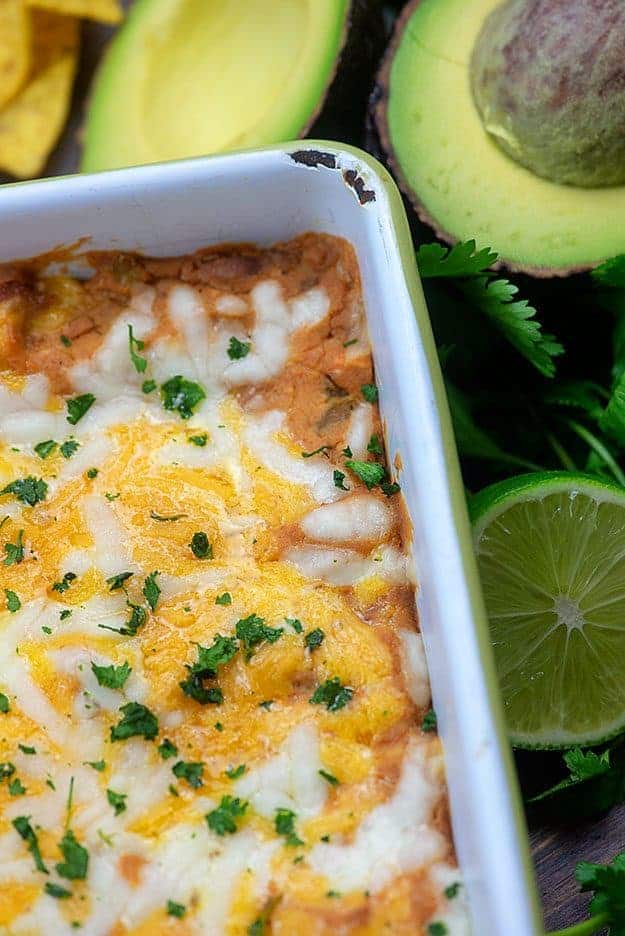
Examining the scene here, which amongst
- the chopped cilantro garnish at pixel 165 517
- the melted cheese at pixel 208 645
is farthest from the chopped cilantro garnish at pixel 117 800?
the chopped cilantro garnish at pixel 165 517

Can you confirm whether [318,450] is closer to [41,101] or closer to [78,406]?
[78,406]

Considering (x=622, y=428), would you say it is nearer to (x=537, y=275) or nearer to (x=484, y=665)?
(x=537, y=275)

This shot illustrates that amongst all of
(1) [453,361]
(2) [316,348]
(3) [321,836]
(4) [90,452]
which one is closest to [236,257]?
(2) [316,348]

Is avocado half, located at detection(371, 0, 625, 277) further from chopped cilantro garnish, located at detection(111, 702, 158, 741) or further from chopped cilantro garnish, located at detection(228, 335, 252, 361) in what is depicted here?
chopped cilantro garnish, located at detection(111, 702, 158, 741)

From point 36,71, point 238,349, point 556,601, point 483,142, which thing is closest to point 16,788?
point 238,349

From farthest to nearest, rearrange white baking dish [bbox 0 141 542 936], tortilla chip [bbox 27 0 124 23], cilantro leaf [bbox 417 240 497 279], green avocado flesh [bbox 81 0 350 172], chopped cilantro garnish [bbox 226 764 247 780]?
tortilla chip [bbox 27 0 124 23] < green avocado flesh [bbox 81 0 350 172] < cilantro leaf [bbox 417 240 497 279] < chopped cilantro garnish [bbox 226 764 247 780] < white baking dish [bbox 0 141 542 936]

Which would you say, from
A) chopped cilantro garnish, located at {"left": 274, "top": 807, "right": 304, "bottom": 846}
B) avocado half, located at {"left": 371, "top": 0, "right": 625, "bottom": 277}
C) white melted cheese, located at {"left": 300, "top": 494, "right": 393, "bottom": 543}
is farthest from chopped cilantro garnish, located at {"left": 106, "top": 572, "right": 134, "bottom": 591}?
avocado half, located at {"left": 371, "top": 0, "right": 625, "bottom": 277}
